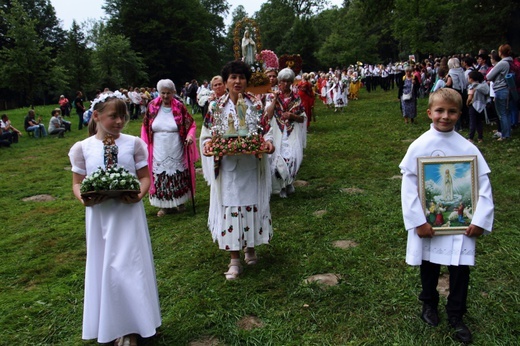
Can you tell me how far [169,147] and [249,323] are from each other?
13.5ft

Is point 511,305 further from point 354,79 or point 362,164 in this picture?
point 354,79

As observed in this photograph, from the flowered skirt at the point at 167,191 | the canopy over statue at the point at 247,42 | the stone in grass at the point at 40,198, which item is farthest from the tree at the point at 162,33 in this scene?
the canopy over statue at the point at 247,42

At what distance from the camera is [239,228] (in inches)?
194

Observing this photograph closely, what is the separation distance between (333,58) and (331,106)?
25.0 meters

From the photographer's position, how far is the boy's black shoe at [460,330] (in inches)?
134

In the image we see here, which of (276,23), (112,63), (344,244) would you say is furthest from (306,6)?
(344,244)

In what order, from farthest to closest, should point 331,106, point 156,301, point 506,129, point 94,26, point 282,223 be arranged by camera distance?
point 94,26 < point 331,106 < point 506,129 < point 282,223 < point 156,301

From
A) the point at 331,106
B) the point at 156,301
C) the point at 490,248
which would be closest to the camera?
the point at 156,301

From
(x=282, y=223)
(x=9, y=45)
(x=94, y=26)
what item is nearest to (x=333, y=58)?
(x=94, y=26)

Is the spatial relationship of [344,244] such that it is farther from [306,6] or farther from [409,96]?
[306,6]

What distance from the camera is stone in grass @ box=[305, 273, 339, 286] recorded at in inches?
180

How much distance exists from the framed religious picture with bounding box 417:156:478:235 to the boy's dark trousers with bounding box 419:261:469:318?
0.31 meters

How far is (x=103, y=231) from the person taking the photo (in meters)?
3.54

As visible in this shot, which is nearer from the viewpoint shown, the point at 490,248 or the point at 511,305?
the point at 511,305
